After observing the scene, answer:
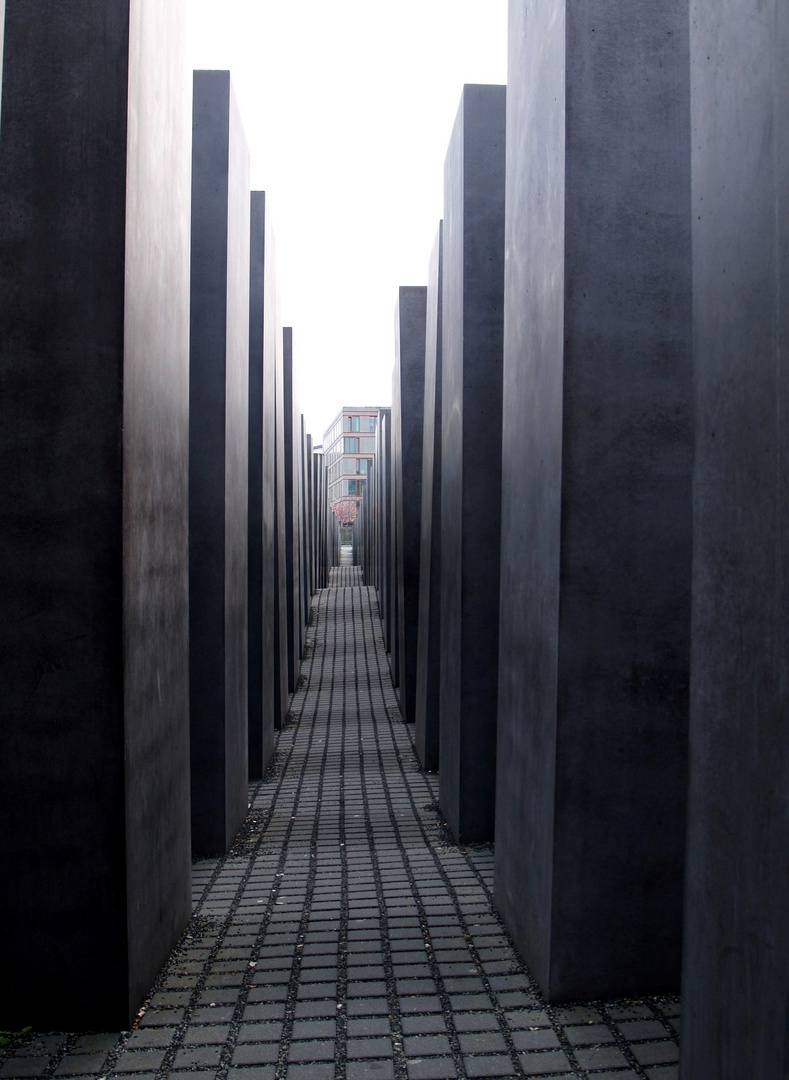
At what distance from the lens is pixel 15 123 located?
3748 millimetres

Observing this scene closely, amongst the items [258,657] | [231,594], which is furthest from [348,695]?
[231,594]

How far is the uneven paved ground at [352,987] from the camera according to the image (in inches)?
139

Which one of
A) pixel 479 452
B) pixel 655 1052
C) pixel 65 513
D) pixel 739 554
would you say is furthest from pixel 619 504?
pixel 479 452

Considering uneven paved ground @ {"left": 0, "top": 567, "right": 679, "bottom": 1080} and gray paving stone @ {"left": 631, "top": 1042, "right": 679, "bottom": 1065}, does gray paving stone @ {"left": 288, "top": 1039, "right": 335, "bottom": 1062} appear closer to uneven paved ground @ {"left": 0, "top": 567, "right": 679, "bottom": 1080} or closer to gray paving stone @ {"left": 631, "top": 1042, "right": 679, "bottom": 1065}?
uneven paved ground @ {"left": 0, "top": 567, "right": 679, "bottom": 1080}

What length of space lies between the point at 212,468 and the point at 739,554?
4.45 m

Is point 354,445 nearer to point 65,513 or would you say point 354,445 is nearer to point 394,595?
point 394,595

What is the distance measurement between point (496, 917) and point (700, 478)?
126 inches

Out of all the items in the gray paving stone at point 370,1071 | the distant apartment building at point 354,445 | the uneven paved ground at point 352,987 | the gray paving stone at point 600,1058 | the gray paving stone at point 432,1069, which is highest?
the distant apartment building at point 354,445

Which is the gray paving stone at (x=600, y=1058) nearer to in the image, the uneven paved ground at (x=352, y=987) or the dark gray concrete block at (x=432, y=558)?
the uneven paved ground at (x=352, y=987)

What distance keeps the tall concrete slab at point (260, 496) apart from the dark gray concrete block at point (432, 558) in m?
1.44

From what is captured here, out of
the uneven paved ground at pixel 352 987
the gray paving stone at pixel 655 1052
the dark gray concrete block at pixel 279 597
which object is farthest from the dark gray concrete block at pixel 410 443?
the gray paving stone at pixel 655 1052

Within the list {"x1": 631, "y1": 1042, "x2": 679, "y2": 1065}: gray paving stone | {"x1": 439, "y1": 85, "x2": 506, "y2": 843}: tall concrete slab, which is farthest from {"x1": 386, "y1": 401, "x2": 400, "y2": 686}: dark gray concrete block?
{"x1": 631, "y1": 1042, "x2": 679, "y2": 1065}: gray paving stone

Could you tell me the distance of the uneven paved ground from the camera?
3525 mm

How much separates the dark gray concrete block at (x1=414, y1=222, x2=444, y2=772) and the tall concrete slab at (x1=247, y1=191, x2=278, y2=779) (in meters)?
1.44
